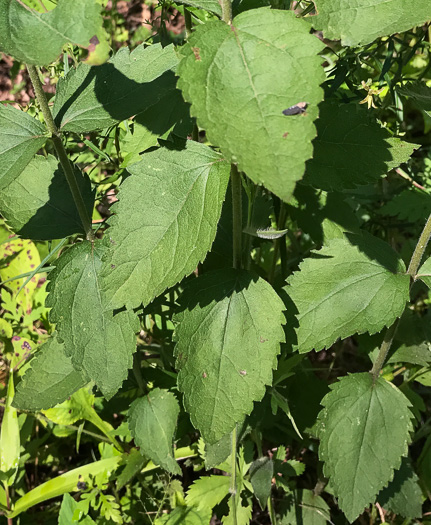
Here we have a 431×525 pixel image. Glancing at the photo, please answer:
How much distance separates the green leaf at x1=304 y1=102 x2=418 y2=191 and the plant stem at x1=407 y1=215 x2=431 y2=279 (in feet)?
0.70

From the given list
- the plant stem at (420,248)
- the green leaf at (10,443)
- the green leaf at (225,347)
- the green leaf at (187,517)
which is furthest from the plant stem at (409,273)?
the green leaf at (10,443)

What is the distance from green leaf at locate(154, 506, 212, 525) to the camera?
212cm

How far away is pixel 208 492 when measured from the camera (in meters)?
2.18

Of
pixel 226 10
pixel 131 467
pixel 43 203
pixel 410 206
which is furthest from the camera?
pixel 410 206

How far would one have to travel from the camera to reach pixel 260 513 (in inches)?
99.7

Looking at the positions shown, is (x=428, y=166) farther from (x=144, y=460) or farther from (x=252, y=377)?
(x=144, y=460)

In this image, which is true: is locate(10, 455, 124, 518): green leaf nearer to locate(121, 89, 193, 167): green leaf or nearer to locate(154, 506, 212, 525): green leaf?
locate(154, 506, 212, 525): green leaf

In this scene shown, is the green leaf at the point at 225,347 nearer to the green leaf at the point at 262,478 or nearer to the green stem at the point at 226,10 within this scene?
the green leaf at the point at 262,478

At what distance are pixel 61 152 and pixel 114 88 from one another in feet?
0.83

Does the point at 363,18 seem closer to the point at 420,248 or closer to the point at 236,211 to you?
the point at 236,211

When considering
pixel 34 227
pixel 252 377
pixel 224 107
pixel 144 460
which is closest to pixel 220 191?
pixel 224 107

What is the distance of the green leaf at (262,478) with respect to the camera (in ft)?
6.47

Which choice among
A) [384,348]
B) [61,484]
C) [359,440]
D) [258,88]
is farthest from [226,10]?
[61,484]

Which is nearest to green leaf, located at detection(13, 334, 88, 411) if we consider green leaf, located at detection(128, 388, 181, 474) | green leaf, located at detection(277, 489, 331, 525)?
green leaf, located at detection(128, 388, 181, 474)
